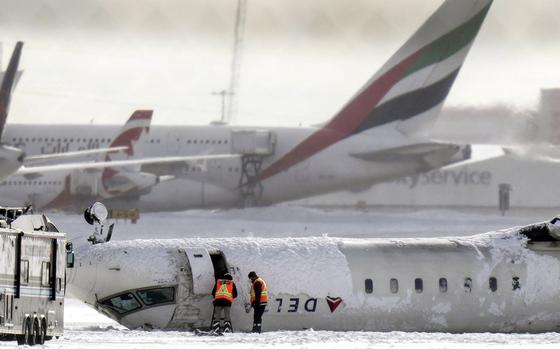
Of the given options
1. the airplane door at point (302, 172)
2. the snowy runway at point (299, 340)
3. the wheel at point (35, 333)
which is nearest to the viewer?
the wheel at point (35, 333)

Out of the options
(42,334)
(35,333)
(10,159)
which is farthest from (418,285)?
(10,159)

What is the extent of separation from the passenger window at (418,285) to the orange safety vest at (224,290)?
3969 millimetres

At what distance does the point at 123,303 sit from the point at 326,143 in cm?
4095

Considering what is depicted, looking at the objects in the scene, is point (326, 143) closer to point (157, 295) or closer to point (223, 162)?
point (223, 162)

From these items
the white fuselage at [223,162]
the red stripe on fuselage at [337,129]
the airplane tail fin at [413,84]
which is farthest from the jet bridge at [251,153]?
the red stripe on fuselage at [337,129]

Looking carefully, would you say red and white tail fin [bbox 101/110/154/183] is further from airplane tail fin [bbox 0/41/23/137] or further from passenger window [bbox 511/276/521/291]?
passenger window [bbox 511/276/521/291]

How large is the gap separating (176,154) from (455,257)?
136 ft

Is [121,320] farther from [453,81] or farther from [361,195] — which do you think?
[361,195]

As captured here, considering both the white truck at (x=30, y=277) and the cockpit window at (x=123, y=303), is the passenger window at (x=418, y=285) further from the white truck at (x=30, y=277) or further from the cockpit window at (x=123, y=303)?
the white truck at (x=30, y=277)

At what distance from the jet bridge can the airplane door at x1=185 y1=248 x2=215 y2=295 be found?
134 feet

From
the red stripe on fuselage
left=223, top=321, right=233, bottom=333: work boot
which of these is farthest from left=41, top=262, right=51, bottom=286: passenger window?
the red stripe on fuselage

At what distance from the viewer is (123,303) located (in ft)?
97.2

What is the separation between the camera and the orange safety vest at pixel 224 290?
95.2 feet

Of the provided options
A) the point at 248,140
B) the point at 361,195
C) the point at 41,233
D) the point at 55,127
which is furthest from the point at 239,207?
the point at 41,233
